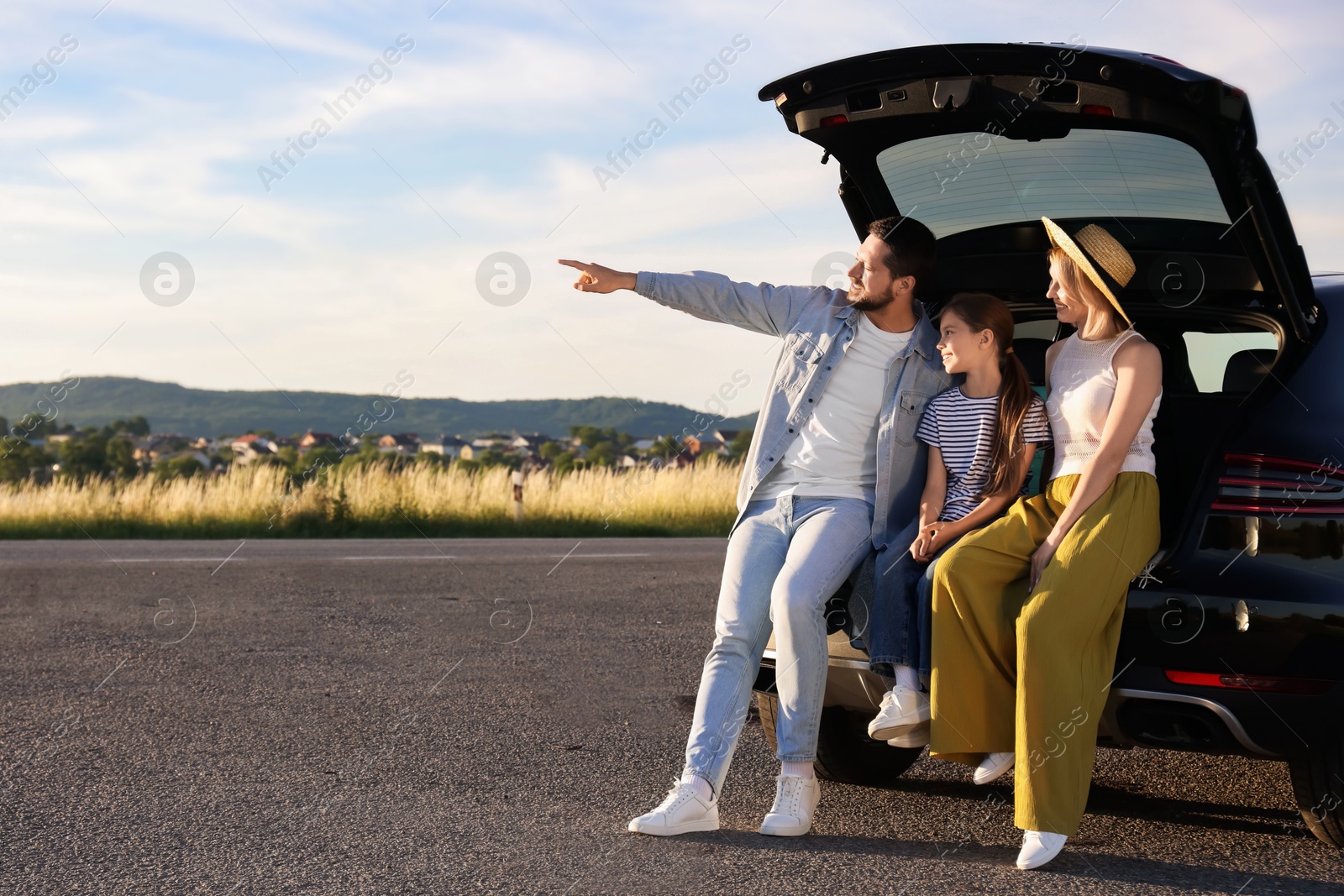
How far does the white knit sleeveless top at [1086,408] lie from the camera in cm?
376

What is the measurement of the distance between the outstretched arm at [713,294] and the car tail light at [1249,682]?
1.75 m

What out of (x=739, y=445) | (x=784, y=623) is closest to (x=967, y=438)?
(x=784, y=623)

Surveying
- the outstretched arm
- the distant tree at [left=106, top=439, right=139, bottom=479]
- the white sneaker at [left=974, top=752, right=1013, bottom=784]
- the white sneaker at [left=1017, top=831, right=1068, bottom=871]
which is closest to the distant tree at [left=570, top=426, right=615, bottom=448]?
the distant tree at [left=106, top=439, right=139, bottom=479]

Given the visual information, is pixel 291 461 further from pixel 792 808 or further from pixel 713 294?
pixel 792 808

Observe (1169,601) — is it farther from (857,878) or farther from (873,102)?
(873,102)

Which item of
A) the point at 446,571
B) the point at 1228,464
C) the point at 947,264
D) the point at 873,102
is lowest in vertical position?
the point at 446,571

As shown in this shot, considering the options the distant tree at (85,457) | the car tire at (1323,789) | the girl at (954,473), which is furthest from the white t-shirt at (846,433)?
the distant tree at (85,457)

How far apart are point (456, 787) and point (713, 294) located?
1907 mm

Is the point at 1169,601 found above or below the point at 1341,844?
above

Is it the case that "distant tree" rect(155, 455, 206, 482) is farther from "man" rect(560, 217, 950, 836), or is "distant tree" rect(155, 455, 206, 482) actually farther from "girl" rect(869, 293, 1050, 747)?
"girl" rect(869, 293, 1050, 747)

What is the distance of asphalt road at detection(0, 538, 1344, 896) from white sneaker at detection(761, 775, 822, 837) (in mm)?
60

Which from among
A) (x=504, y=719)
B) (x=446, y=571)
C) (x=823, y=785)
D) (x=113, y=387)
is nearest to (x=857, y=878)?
(x=823, y=785)

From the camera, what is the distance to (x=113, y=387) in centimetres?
9150

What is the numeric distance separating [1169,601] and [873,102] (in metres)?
1.81
